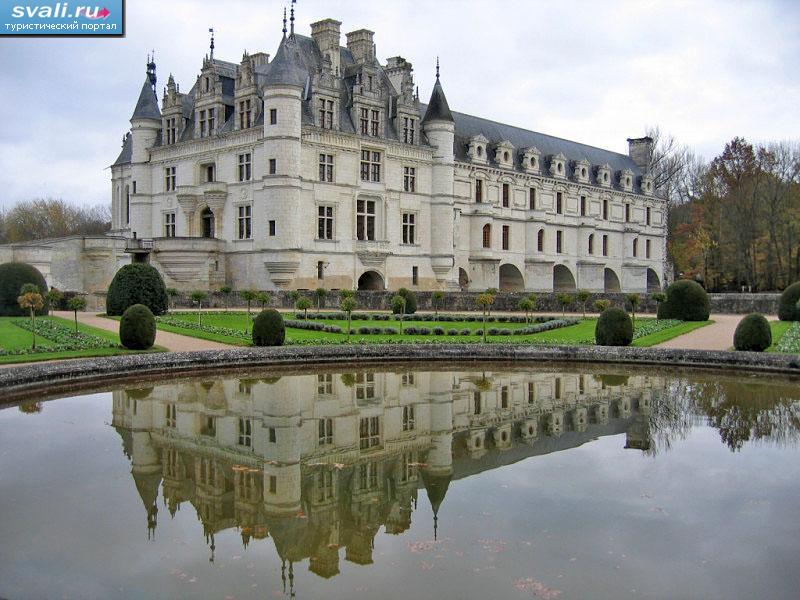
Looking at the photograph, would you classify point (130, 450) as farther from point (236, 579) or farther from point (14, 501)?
point (236, 579)

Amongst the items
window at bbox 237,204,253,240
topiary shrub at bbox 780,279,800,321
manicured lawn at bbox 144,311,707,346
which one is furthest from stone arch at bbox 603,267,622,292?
window at bbox 237,204,253,240

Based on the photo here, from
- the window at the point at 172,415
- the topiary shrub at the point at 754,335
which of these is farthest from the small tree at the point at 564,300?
the window at the point at 172,415

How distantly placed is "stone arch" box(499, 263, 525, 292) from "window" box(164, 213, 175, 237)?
20.2 m

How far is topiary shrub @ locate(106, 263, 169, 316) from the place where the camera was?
25.4 meters

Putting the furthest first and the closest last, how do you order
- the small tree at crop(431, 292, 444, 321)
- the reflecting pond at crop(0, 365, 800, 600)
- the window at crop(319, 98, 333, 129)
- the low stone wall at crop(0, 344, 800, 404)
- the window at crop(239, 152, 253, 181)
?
1. the window at crop(239, 152, 253, 181)
2. the window at crop(319, 98, 333, 129)
3. the small tree at crop(431, 292, 444, 321)
4. the low stone wall at crop(0, 344, 800, 404)
5. the reflecting pond at crop(0, 365, 800, 600)

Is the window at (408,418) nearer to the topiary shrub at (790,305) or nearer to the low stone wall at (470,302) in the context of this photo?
the low stone wall at (470,302)

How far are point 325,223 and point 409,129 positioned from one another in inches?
295

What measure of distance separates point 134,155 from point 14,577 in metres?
38.6

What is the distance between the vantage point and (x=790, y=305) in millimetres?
28578

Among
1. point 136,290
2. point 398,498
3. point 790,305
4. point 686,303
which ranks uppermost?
point 136,290

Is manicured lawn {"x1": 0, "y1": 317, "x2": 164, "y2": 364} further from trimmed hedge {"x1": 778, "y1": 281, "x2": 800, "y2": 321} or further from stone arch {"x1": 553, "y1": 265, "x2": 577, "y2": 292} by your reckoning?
stone arch {"x1": 553, "y1": 265, "x2": 577, "y2": 292}

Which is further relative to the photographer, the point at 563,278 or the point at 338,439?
the point at 563,278

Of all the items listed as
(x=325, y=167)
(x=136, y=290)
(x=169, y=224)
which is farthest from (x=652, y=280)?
(x=136, y=290)

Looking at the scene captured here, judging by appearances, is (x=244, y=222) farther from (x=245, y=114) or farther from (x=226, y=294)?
(x=226, y=294)
